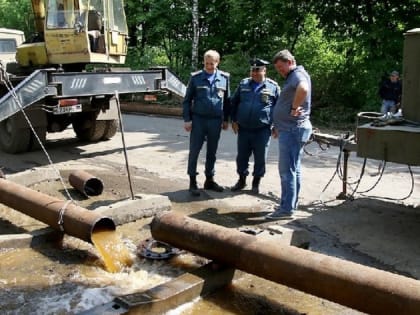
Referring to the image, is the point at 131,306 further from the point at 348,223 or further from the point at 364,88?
the point at 364,88

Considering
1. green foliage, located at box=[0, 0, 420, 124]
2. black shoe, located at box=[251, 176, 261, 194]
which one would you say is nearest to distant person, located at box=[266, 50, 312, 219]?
black shoe, located at box=[251, 176, 261, 194]

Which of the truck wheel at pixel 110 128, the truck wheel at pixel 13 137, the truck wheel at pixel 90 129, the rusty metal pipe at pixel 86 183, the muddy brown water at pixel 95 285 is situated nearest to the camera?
the muddy brown water at pixel 95 285

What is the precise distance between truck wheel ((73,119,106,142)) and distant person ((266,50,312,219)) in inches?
225

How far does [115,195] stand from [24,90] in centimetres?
206

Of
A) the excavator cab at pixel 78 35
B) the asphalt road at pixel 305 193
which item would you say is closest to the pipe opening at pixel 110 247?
the asphalt road at pixel 305 193

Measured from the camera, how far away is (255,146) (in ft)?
22.6

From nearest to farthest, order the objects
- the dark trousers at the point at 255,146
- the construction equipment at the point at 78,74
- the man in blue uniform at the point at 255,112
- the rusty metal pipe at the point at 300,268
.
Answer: the rusty metal pipe at the point at 300,268 → the man in blue uniform at the point at 255,112 → the dark trousers at the point at 255,146 → the construction equipment at the point at 78,74

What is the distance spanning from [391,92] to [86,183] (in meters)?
8.74

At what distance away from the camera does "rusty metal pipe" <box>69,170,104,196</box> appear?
696 cm

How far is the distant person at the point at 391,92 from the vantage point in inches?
512

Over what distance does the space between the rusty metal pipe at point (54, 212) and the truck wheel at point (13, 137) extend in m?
3.73

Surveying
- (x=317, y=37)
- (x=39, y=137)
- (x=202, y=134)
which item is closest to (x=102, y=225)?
(x=202, y=134)

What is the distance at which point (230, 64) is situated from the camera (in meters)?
17.1

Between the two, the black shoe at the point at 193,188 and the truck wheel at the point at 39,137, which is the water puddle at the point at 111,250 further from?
the truck wheel at the point at 39,137
